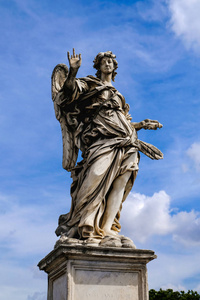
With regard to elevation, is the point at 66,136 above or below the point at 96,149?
above

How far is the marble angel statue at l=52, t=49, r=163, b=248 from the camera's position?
8.62 meters

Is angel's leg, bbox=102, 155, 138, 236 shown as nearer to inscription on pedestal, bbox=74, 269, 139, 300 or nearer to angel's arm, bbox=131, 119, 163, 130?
inscription on pedestal, bbox=74, 269, 139, 300

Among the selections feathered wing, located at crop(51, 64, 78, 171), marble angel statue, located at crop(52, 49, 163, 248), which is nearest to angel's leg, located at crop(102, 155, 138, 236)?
marble angel statue, located at crop(52, 49, 163, 248)

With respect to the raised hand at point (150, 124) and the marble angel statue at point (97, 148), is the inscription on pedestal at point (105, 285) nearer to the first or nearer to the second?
the marble angel statue at point (97, 148)

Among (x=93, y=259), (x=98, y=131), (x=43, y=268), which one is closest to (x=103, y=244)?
(x=93, y=259)

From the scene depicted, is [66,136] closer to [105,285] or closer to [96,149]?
[96,149]

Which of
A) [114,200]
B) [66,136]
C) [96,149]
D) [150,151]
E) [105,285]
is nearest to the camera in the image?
[105,285]

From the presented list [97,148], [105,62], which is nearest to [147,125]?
[97,148]

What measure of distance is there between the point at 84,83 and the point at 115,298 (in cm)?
425

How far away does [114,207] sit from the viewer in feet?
28.9

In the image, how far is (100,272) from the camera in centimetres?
797

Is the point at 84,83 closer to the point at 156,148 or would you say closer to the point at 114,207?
the point at 156,148

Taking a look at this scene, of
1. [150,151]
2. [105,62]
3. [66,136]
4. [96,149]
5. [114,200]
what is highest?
[105,62]

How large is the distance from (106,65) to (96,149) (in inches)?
76.9
